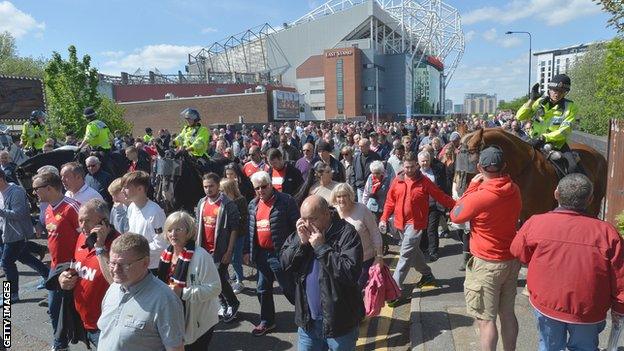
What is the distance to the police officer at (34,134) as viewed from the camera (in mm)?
13273

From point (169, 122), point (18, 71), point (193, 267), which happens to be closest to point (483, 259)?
point (193, 267)

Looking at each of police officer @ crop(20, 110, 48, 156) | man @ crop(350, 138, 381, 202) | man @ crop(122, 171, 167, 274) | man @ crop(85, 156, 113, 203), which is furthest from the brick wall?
man @ crop(122, 171, 167, 274)

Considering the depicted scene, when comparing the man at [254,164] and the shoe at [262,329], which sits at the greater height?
the man at [254,164]

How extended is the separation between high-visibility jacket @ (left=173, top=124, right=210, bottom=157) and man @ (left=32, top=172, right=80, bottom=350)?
14.8ft

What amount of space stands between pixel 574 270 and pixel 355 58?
83.0 m

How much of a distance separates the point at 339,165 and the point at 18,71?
187 ft

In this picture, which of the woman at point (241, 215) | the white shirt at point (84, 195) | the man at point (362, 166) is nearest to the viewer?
the white shirt at point (84, 195)

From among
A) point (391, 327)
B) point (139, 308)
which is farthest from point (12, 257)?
point (391, 327)

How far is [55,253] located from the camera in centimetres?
411

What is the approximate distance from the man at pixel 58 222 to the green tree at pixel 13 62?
54.6m

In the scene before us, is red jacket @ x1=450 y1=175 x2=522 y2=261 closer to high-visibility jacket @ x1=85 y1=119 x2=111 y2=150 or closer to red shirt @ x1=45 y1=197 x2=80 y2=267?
red shirt @ x1=45 y1=197 x2=80 y2=267

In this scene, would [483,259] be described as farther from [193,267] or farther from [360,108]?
[360,108]

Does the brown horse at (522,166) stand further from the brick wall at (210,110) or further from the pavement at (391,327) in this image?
the brick wall at (210,110)

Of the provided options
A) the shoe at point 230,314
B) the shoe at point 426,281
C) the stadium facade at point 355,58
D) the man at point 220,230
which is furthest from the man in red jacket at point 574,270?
the stadium facade at point 355,58
